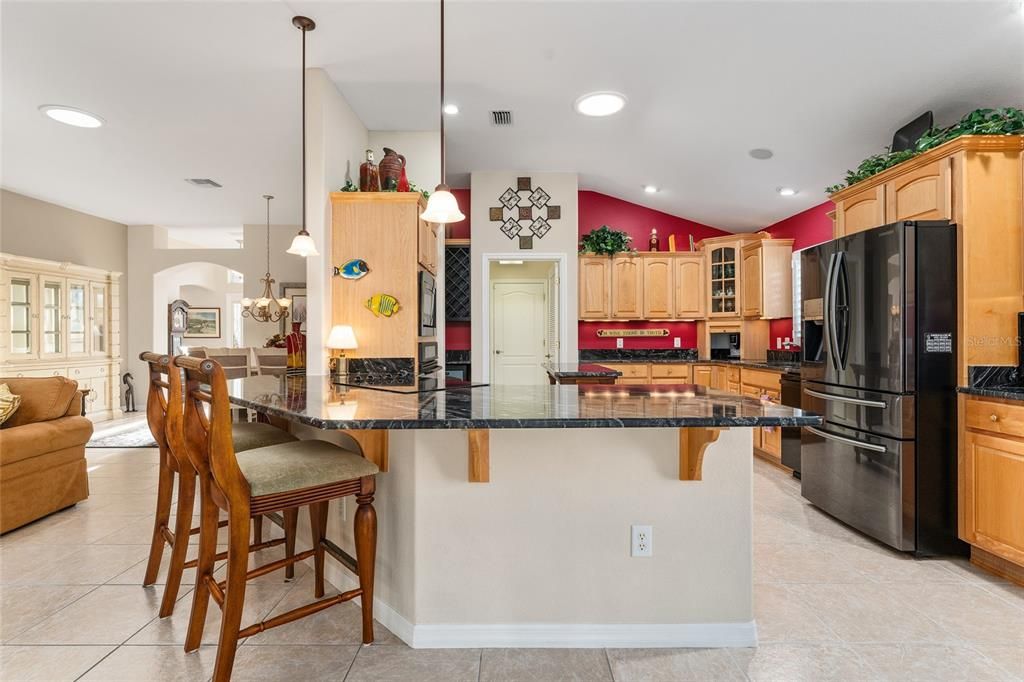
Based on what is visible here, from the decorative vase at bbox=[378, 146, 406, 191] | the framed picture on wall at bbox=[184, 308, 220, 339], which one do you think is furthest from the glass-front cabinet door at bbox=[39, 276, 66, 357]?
the decorative vase at bbox=[378, 146, 406, 191]

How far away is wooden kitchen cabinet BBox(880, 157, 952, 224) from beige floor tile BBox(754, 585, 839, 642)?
6.83ft

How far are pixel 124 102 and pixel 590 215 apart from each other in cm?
445

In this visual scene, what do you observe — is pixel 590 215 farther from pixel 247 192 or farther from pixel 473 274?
pixel 247 192

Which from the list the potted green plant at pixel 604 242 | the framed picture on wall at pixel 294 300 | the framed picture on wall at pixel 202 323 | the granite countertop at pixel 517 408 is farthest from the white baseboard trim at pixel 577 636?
the framed picture on wall at pixel 202 323

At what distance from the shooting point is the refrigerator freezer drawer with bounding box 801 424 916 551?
2727 millimetres

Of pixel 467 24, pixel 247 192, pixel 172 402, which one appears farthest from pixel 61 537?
pixel 247 192

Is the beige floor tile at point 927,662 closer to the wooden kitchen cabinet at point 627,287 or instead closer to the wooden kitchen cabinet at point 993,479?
the wooden kitchen cabinet at point 993,479

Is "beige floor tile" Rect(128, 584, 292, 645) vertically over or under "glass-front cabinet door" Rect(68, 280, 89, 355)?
under

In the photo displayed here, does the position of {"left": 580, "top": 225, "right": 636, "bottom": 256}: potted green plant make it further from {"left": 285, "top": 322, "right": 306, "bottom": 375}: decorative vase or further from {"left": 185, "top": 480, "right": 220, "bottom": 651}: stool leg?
{"left": 185, "top": 480, "right": 220, "bottom": 651}: stool leg

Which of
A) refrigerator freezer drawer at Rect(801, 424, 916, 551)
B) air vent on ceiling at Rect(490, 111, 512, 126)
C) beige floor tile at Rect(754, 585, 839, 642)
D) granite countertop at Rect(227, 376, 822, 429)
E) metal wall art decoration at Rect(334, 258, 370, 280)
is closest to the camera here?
granite countertop at Rect(227, 376, 822, 429)

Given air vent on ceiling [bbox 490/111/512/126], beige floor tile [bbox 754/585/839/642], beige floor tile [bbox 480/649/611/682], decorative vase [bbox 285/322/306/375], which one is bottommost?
beige floor tile [bbox 754/585/839/642]

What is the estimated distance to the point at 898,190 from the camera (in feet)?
9.97

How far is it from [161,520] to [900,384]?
12.0ft

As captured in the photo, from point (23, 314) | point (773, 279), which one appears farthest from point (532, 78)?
point (23, 314)
